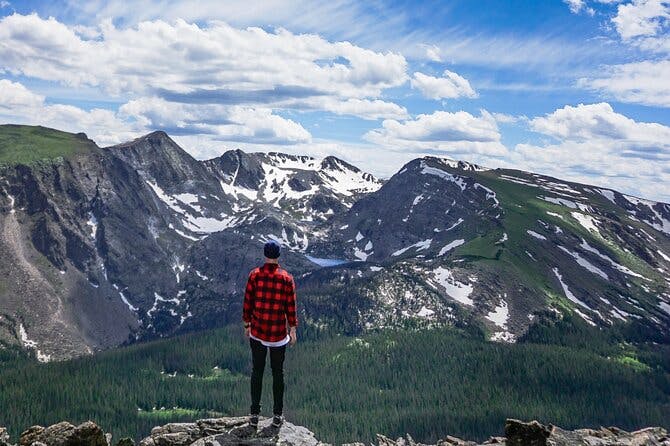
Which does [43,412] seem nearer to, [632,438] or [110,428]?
[110,428]

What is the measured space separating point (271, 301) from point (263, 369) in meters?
3.12

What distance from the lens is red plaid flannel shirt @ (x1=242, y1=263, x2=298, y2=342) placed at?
2498 centimetres

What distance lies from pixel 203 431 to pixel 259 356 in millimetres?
6774

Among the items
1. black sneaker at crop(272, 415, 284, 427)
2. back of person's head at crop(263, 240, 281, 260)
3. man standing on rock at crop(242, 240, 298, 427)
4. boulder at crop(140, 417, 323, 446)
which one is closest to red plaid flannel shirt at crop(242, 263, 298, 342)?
man standing on rock at crop(242, 240, 298, 427)

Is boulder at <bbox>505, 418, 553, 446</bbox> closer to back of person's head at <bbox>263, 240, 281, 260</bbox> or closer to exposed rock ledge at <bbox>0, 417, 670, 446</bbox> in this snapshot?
exposed rock ledge at <bbox>0, 417, 670, 446</bbox>

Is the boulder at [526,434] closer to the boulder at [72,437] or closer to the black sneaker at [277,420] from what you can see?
the black sneaker at [277,420]

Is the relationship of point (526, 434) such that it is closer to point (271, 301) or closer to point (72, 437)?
point (271, 301)

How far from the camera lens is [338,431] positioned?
187m

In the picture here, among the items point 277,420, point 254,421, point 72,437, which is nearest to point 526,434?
point 277,420

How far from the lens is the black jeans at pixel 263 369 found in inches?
999

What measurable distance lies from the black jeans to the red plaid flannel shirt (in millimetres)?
537

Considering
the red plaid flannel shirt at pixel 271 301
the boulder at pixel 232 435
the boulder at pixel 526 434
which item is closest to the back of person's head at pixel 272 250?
the red plaid flannel shirt at pixel 271 301

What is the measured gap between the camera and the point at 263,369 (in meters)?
25.9

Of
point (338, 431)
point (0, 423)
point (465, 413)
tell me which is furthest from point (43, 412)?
point (465, 413)
